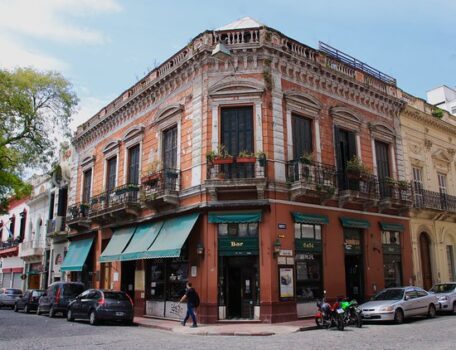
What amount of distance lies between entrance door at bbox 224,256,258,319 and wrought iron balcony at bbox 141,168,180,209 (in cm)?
348

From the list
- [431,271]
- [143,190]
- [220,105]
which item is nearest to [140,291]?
[143,190]

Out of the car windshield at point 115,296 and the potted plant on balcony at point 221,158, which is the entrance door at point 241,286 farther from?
the car windshield at point 115,296

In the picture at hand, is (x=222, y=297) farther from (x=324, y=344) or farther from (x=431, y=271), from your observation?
(x=431, y=271)

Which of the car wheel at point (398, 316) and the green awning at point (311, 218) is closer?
the car wheel at point (398, 316)

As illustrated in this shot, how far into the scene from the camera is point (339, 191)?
19219 mm

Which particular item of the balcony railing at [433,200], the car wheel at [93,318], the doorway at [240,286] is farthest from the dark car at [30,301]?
the balcony railing at [433,200]

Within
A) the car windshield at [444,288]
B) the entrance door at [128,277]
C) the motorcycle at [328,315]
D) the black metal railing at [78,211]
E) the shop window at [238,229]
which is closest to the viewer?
the motorcycle at [328,315]

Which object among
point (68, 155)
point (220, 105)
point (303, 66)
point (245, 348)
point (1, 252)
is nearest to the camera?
point (245, 348)

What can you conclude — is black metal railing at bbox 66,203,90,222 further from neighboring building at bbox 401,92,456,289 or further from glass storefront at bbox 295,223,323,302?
neighboring building at bbox 401,92,456,289

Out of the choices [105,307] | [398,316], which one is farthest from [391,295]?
[105,307]

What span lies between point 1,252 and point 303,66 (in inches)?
1451

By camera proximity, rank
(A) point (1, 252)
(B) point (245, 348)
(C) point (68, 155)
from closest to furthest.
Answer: (B) point (245, 348)
(C) point (68, 155)
(A) point (1, 252)

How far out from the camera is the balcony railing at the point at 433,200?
924 inches

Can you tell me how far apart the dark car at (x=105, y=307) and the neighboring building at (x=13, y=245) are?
21751mm
